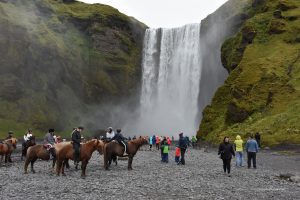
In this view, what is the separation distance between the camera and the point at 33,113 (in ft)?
341

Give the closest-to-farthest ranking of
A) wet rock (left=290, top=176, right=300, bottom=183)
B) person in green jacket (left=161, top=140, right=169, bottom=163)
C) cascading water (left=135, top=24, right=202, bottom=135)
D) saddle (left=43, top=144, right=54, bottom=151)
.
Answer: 1. wet rock (left=290, top=176, right=300, bottom=183)
2. saddle (left=43, top=144, right=54, bottom=151)
3. person in green jacket (left=161, top=140, right=169, bottom=163)
4. cascading water (left=135, top=24, right=202, bottom=135)

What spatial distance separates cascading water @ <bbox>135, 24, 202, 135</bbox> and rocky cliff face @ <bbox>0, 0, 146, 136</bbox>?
→ 5468mm

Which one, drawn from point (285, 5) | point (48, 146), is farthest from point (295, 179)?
point (285, 5)

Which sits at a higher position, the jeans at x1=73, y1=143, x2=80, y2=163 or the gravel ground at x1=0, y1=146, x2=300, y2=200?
the jeans at x1=73, y1=143, x2=80, y2=163

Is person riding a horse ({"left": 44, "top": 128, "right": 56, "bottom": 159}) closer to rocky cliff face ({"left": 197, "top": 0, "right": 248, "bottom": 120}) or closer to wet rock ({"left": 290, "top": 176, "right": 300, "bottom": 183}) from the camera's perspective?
wet rock ({"left": 290, "top": 176, "right": 300, "bottom": 183})

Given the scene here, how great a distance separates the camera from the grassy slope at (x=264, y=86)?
176 ft

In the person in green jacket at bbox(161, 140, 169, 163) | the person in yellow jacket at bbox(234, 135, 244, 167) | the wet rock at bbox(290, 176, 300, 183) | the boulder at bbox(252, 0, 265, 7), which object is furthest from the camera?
the boulder at bbox(252, 0, 265, 7)

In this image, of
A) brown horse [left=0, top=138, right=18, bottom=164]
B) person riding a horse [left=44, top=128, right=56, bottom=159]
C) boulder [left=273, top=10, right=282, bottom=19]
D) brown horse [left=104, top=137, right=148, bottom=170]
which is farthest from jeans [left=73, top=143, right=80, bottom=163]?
boulder [left=273, top=10, right=282, bottom=19]

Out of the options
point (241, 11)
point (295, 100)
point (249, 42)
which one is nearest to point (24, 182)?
point (295, 100)

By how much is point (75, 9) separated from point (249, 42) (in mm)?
76143

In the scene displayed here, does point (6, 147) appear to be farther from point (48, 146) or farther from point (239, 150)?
point (239, 150)

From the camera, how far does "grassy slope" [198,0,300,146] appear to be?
176 feet

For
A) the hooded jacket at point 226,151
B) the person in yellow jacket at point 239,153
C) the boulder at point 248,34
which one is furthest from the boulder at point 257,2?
the hooded jacket at point 226,151

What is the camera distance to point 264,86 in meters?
63.7
